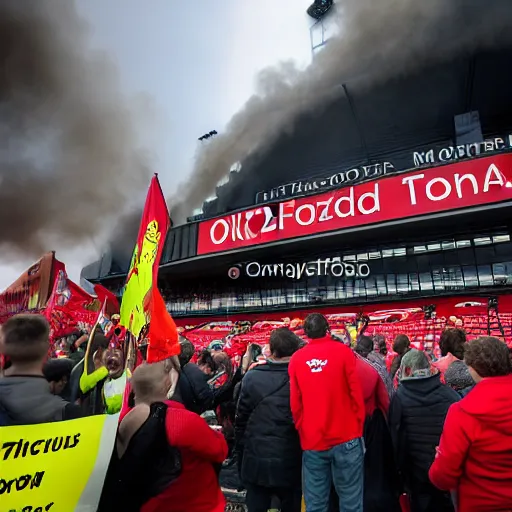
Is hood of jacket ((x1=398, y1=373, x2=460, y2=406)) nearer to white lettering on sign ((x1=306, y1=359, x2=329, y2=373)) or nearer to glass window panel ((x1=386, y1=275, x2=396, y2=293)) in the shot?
white lettering on sign ((x1=306, y1=359, x2=329, y2=373))

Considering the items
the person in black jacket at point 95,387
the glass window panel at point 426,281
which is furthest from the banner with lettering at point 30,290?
the glass window panel at point 426,281

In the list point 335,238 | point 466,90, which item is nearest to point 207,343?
point 335,238

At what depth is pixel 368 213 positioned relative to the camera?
33.6 feet

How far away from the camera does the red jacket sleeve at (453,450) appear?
1.94 meters

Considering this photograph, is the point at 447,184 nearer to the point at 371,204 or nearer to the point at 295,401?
the point at 371,204

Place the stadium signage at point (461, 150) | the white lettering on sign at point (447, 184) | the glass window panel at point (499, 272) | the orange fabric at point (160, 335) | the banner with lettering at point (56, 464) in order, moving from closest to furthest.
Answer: the banner with lettering at point (56, 464), the orange fabric at point (160, 335), the white lettering on sign at point (447, 184), the glass window panel at point (499, 272), the stadium signage at point (461, 150)

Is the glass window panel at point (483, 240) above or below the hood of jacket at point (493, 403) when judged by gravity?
above

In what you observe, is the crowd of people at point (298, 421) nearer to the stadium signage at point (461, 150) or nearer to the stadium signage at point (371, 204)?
the stadium signage at point (371, 204)

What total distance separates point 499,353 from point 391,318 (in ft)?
26.9

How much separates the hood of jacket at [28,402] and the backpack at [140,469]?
0.37 m

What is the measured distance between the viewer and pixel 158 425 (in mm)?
1837

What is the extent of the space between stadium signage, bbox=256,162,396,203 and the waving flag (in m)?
10.5

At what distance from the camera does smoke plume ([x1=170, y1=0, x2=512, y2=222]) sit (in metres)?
13.1

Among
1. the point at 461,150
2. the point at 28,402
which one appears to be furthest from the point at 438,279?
the point at 28,402
